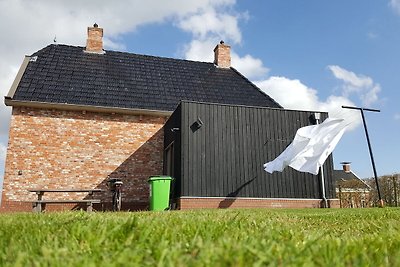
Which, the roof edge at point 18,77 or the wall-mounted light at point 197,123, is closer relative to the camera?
the wall-mounted light at point 197,123

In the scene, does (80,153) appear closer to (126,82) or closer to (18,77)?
(126,82)

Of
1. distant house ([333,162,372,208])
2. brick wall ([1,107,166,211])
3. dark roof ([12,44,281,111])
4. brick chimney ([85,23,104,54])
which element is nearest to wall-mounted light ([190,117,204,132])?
brick wall ([1,107,166,211])

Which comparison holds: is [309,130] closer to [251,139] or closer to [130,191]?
[251,139]

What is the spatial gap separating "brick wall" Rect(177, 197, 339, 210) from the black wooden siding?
0.55ft

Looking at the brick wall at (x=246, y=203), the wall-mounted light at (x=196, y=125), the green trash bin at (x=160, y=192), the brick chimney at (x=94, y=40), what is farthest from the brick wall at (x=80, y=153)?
the brick chimney at (x=94, y=40)

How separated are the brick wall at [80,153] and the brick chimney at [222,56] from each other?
21.5 ft

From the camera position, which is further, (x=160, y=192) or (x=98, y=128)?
(x=98, y=128)

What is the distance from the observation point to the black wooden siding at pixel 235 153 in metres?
12.4

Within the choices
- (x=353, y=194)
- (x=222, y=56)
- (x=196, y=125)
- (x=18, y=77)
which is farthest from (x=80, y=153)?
(x=353, y=194)

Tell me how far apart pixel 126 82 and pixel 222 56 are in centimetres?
655

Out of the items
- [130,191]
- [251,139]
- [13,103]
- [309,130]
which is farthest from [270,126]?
[13,103]

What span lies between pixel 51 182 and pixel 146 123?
4.70 m

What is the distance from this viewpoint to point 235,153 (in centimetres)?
1292

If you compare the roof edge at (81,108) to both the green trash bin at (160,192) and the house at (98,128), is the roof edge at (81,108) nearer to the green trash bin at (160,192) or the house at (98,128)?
the house at (98,128)
